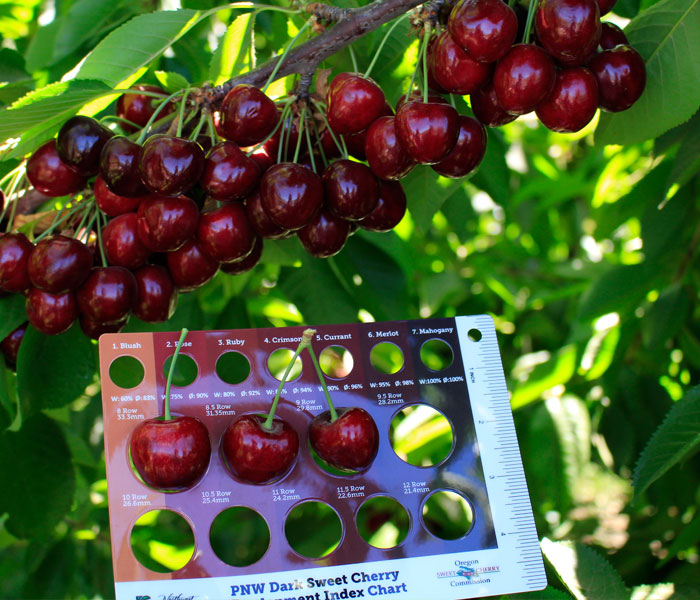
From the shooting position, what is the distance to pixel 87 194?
45.1 inches

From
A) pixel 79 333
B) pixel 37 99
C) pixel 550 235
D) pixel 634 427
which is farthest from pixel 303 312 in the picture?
pixel 550 235

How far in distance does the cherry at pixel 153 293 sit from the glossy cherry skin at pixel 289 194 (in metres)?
0.22

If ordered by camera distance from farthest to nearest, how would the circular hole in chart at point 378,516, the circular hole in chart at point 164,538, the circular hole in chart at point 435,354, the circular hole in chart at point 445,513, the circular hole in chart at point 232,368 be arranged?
the circular hole in chart at point 435,354
the circular hole in chart at point 378,516
the circular hole in chart at point 445,513
the circular hole in chart at point 164,538
the circular hole in chart at point 232,368

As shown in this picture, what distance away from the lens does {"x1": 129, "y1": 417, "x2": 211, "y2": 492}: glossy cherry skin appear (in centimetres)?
82

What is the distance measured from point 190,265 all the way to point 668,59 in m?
0.79

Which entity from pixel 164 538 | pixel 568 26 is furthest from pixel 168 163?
pixel 164 538

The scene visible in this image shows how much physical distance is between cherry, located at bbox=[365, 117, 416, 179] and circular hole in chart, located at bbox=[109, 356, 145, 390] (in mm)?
432

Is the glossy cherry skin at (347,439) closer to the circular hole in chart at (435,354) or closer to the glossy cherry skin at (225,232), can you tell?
the glossy cherry skin at (225,232)

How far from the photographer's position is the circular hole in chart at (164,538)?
4.99 ft

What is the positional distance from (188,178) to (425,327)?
384mm

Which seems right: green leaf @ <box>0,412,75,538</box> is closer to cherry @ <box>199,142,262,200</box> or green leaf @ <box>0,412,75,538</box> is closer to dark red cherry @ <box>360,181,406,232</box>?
cherry @ <box>199,142,262,200</box>

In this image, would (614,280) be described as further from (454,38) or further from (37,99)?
(37,99)

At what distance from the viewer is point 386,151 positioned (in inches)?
38.3

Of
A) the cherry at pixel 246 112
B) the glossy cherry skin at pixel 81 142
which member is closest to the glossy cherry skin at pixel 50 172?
the glossy cherry skin at pixel 81 142
